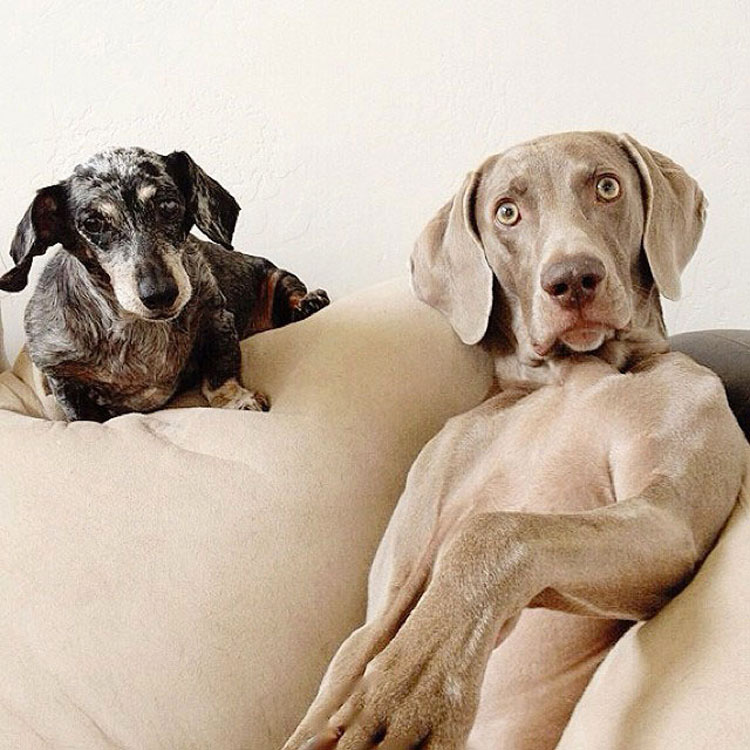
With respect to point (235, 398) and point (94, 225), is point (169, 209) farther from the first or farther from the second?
→ point (235, 398)

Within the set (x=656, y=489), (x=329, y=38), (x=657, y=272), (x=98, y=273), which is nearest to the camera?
(x=656, y=489)

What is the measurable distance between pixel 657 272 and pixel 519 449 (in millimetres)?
387

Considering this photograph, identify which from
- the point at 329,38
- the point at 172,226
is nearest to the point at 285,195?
the point at 329,38

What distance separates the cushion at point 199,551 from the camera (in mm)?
1527

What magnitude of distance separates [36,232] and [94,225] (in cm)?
10

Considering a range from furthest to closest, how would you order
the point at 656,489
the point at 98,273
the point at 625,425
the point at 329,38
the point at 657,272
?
the point at 329,38 < the point at 98,273 < the point at 657,272 < the point at 625,425 < the point at 656,489

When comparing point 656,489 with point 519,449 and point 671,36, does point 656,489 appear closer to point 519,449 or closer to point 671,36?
point 519,449

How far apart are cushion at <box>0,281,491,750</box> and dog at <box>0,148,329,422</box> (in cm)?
13

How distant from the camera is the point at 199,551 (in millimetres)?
1608

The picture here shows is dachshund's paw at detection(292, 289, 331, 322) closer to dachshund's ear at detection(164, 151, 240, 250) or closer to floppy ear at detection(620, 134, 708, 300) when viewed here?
dachshund's ear at detection(164, 151, 240, 250)

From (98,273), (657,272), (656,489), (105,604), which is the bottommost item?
(105,604)

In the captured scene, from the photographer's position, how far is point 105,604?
1.57 meters

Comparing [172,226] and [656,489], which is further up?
[172,226]

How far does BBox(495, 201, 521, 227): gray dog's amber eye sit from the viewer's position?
5.80ft
